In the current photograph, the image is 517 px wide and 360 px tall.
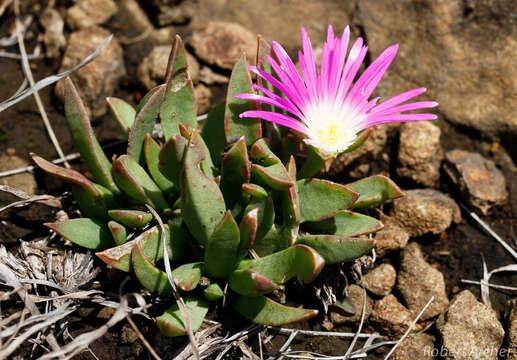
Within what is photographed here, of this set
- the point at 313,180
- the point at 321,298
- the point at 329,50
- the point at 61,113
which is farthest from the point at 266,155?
the point at 61,113

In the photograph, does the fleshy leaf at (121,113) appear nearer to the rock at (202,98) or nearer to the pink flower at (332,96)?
the rock at (202,98)

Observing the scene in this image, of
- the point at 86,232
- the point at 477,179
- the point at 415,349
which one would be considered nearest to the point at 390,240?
the point at 415,349

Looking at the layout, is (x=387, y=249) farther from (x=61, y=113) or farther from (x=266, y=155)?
(x=61, y=113)

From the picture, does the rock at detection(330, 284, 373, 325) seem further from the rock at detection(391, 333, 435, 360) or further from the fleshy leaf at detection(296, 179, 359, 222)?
the fleshy leaf at detection(296, 179, 359, 222)

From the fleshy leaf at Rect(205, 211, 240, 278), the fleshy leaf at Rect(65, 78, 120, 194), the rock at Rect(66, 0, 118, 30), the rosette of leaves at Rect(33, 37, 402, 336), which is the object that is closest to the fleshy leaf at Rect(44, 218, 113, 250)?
the rosette of leaves at Rect(33, 37, 402, 336)

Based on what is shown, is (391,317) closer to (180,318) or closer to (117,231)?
(180,318)

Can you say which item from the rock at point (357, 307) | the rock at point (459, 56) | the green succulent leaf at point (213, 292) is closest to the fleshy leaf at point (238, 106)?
the green succulent leaf at point (213, 292)

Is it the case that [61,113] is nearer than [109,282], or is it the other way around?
[109,282]
